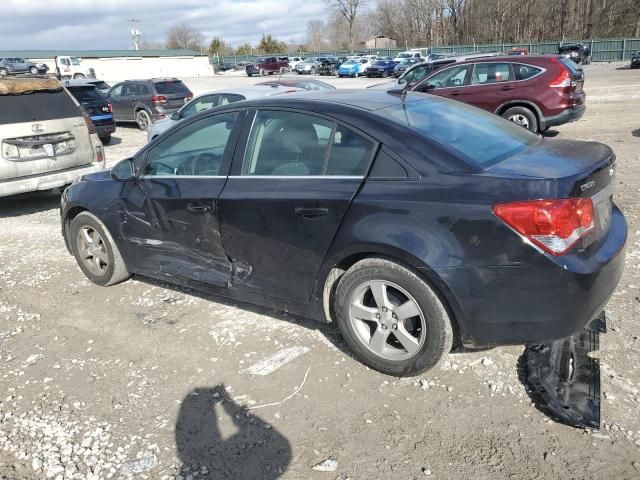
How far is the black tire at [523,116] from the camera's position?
1069 cm

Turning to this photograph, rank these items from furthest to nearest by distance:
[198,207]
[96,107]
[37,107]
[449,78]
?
[96,107] → [449,78] → [37,107] → [198,207]

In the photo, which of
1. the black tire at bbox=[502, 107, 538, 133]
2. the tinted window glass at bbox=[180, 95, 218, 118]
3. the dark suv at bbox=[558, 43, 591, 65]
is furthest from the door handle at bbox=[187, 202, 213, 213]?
the dark suv at bbox=[558, 43, 591, 65]

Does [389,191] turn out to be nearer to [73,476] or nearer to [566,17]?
[73,476]

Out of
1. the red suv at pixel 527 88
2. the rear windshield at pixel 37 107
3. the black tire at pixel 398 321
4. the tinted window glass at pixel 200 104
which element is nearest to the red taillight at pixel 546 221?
the black tire at pixel 398 321

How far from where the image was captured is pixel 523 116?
10.8m

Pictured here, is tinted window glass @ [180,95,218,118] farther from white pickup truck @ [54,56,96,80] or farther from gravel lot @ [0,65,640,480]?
white pickup truck @ [54,56,96,80]

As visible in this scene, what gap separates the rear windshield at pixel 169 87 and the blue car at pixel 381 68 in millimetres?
27855

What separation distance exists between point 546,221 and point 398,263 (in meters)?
0.79

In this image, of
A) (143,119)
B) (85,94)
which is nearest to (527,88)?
(85,94)

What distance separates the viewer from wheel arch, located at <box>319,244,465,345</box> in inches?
111

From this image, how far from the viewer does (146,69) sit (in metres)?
64.4

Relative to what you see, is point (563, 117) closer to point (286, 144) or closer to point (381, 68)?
point (286, 144)

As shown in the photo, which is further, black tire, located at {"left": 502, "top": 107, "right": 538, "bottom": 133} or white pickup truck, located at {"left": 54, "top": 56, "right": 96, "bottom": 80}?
white pickup truck, located at {"left": 54, "top": 56, "right": 96, "bottom": 80}

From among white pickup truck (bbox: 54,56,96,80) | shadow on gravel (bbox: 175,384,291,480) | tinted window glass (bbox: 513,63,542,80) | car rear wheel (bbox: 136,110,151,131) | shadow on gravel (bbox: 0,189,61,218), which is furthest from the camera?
white pickup truck (bbox: 54,56,96,80)
